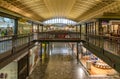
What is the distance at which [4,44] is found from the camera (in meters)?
13.3

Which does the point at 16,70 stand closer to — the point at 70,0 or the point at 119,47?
the point at 119,47

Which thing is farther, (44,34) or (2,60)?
(44,34)

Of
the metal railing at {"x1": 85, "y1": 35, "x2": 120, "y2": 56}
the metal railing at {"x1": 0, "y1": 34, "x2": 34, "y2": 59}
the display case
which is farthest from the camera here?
the display case

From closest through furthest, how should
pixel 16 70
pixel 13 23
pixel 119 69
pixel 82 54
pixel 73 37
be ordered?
pixel 119 69, pixel 16 70, pixel 13 23, pixel 73 37, pixel 82 54

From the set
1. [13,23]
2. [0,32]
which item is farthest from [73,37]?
[0,32]

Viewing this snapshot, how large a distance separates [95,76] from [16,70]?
9163 millimetres

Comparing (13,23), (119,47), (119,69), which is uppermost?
(13,23)

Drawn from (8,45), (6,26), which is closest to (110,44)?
(8,45)

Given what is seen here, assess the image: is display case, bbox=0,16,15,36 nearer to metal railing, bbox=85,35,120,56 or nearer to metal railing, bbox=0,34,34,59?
metal railing, bbox=0,34,34,59

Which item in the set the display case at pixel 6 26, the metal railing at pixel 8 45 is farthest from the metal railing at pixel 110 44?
the display case at pixel 6 26

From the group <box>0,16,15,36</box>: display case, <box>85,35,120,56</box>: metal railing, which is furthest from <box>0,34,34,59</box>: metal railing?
<box>85,35,120,56</box>: metal railing

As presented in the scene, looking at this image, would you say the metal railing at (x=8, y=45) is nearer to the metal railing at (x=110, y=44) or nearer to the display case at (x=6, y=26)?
the display case at (x=6, y=26)

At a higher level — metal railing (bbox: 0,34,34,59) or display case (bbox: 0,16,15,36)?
display case (bbox: 0,16,15,36)

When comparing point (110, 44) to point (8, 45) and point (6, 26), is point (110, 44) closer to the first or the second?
point (8, 45)
